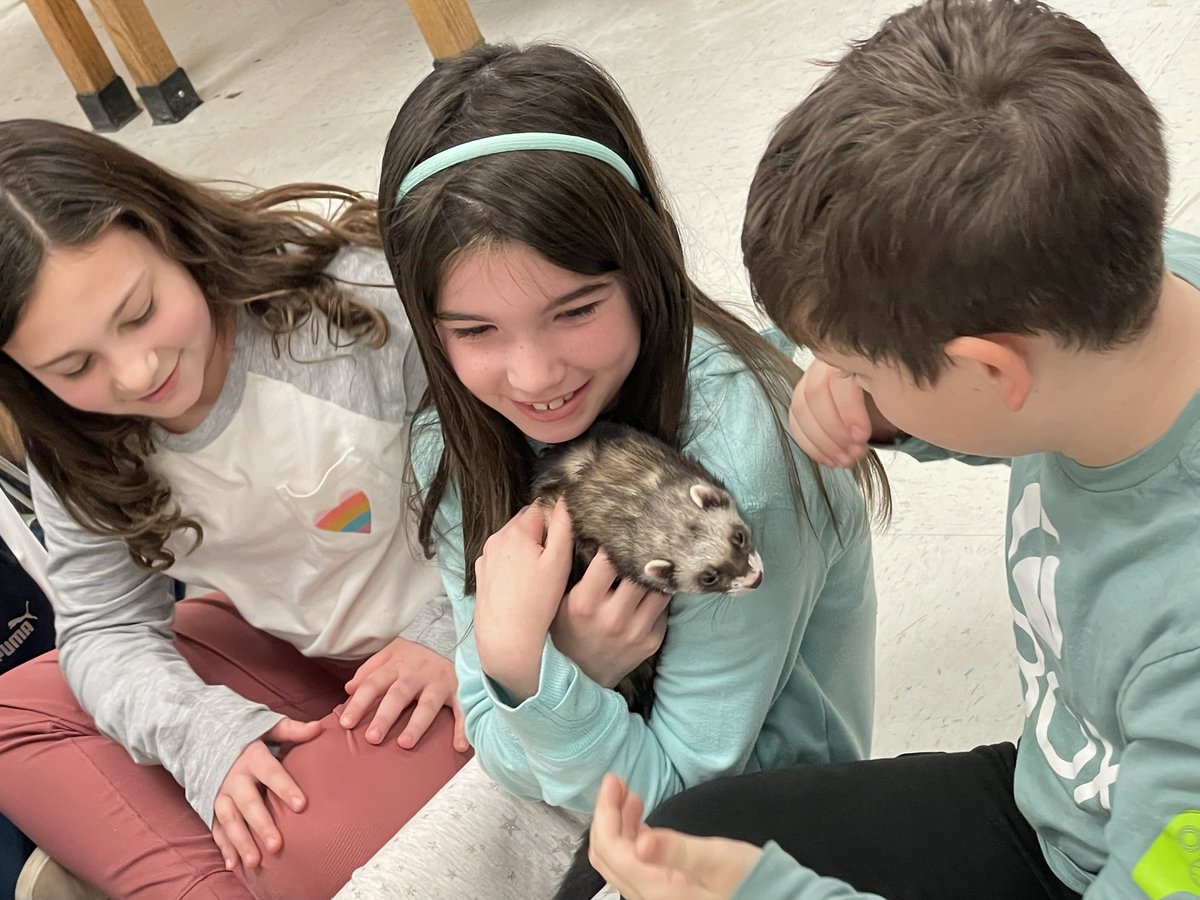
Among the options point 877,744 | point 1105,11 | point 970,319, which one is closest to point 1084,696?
point 970,319

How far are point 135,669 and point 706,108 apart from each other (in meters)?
1.55

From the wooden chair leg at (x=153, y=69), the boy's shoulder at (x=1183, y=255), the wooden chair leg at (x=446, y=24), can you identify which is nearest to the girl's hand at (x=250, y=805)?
the boy's shoulder at (x=1183, y=255)

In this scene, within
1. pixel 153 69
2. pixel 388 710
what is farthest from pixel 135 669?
pixel 153 69

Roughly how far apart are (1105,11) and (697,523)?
159cm

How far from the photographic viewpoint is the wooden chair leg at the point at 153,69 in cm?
295

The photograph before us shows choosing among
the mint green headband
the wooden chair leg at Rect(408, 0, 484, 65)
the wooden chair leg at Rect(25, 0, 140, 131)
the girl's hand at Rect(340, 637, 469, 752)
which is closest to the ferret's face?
the mint green headband

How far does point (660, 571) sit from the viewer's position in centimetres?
94

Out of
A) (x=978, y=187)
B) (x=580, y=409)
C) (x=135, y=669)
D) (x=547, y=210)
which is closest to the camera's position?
(x=978, y=187)

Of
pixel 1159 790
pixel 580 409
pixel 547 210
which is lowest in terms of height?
pixel 1159 790

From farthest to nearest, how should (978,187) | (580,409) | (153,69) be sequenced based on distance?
(153,69)
(580,409)
(978,187)

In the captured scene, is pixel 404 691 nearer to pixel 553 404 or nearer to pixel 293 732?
pixel 293 732

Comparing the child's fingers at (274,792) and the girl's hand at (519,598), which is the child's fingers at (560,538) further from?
the child's fingers at (274,792)

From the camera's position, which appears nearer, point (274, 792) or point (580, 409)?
point (580, 409)

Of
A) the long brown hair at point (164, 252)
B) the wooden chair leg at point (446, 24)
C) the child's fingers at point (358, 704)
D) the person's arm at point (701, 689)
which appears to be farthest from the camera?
the wooden chair leg at point (446, 24)
